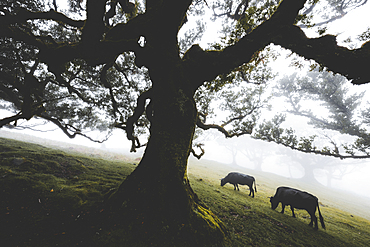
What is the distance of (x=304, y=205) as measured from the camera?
25.6 ft

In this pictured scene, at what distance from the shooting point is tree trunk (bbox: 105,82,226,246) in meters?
3.43

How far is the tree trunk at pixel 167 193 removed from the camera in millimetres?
3433

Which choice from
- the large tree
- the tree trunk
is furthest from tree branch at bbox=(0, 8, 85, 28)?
the tree trunk

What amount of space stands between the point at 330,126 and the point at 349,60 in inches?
831

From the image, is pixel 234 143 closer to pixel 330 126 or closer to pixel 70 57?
pixel 330 126

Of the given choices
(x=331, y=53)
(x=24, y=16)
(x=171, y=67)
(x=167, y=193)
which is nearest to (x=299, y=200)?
(x=331, y=53)

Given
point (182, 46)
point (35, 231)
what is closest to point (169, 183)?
point (35, 231)

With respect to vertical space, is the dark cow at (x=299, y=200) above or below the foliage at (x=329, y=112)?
below

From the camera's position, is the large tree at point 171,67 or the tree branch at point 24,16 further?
the tree branch at point 24,16

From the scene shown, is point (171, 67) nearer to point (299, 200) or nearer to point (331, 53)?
point (331, 53)

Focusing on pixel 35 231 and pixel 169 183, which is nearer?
pixel 35 231

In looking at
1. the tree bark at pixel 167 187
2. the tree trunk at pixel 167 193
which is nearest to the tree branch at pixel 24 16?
the tree bark at pixel 167 187

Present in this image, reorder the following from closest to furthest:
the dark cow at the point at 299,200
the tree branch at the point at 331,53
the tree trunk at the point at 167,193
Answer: the tree trunk at the point at 167,193 < the tree branch at the point at 331,53 < the dark cow at the point at 299,200

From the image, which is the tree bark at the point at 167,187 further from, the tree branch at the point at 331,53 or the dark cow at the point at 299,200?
the dark cow at the point at 299,200
